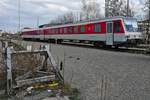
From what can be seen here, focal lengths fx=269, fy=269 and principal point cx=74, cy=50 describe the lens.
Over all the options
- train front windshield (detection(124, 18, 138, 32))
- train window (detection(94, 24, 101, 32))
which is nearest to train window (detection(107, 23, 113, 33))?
train front windshield (detection(124, 18, 138, 32))

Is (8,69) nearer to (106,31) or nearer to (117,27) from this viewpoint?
(117,27)

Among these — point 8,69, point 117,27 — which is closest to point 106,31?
point 117,27

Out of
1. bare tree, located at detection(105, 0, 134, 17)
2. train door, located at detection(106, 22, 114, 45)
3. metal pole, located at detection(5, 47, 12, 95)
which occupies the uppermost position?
bare tree, located at detection(105, 0, 134, 17)

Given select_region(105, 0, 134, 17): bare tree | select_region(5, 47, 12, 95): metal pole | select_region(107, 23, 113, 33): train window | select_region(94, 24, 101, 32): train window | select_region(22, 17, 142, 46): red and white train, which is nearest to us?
select_region(5, 47, 12, 95): metal pole

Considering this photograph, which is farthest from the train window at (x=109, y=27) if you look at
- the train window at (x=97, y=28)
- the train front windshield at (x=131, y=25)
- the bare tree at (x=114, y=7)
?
the bare tree at (x=114, y=7)

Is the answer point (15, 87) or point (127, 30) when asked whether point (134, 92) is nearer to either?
point (15, 87)

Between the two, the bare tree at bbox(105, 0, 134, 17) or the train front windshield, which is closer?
the train front windshield

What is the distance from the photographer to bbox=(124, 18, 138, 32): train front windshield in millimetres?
23977

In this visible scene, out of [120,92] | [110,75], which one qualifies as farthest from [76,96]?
[110,75]

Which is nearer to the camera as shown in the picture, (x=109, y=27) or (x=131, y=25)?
(x=131, y=25)

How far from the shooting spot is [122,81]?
816 centimetres

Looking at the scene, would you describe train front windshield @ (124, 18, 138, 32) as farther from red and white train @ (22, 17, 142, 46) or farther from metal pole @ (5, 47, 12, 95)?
metal pole @ (5, 47, 12, 95)

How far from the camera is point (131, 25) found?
80.7 feet

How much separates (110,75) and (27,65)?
3.28 m
